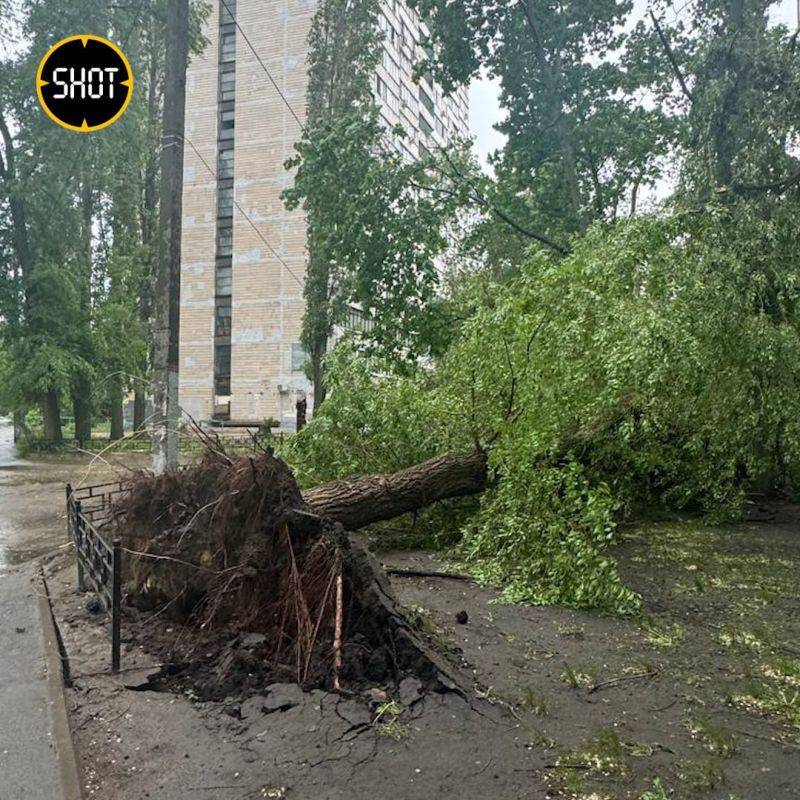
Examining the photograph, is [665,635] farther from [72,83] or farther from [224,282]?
[224,282]

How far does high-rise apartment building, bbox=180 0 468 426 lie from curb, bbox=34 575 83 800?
26.0 m

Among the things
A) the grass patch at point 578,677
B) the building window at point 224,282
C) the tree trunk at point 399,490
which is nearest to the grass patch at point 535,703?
the grass patch at point 578,677

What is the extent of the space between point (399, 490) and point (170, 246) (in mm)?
4202

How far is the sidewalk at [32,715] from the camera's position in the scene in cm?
286

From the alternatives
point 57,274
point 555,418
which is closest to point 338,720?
point 555,418

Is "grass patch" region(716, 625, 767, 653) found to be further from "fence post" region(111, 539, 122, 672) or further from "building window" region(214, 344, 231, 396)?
"building window" region(214, 344, 231, 396)

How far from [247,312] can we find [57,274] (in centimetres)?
1195

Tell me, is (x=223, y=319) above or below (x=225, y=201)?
below

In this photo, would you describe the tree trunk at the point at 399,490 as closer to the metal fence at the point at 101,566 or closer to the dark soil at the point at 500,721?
the dark soil at the point at 500,721

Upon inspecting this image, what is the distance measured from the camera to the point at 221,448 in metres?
5.11

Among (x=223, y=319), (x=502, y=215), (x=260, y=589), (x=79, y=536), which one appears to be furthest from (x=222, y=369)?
(x=260, y=589)

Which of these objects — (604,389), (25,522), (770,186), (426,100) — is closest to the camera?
(604,389)

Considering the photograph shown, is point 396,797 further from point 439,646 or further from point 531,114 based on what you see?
point 531,114

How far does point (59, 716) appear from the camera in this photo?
343 centimetres
